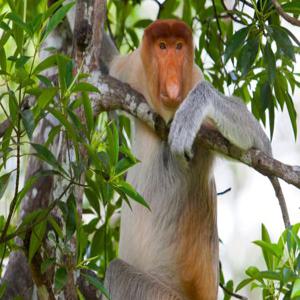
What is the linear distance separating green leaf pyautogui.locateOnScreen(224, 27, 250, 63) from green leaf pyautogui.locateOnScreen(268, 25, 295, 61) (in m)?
0.13

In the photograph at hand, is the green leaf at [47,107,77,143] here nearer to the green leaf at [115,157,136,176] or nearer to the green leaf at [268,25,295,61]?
the green leaf at [115,157,136,176]

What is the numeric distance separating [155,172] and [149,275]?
1.75 ft

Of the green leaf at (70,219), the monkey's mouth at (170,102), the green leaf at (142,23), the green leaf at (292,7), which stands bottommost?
the green leaf at (70,219)

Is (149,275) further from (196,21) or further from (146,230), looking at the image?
(196,21)

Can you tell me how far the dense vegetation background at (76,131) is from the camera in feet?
7.95

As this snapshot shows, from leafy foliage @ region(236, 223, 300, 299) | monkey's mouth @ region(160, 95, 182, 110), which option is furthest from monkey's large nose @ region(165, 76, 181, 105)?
leafy foliage @ region(236, 223, 300, 299)

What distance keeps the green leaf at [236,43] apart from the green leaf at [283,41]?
13 cm

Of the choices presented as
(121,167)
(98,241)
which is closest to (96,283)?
(121,167)

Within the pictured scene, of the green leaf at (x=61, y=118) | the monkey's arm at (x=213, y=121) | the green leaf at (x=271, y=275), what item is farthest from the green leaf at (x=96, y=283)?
the monkey's arm at (x=213, y=121)

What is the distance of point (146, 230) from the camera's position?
12.3 ft

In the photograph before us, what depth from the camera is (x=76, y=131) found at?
252 centimetres

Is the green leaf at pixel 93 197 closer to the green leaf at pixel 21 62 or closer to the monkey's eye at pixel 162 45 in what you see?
the monkey's eye at pixel 162 45

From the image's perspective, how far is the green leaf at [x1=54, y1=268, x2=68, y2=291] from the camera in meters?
2.39

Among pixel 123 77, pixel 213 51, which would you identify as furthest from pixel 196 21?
pixel 123 77
